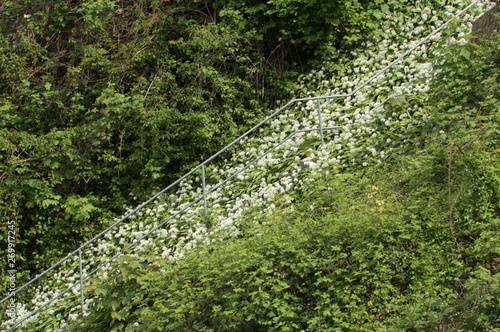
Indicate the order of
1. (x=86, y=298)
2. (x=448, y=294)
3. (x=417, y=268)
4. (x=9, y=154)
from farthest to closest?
(x=9, y=154) → (x=86, y=298) → (x=417, y=268) → (x=448, y=294)

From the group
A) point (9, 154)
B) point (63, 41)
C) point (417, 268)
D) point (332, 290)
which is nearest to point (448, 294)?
point (417, 268)

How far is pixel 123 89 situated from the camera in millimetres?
9672

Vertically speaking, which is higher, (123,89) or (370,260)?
(123,89)

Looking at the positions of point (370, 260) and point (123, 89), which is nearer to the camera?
point (370, 260)

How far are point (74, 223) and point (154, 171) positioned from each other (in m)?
1.80

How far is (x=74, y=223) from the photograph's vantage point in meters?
9.04

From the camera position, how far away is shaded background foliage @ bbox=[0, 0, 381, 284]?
356 inches

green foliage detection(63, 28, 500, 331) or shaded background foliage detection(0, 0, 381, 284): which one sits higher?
shaded background foliage detection(0, 0, 381, 284)

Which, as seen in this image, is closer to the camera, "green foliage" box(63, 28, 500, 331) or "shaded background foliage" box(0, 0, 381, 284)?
"green foliage" box(63, 28, 500, 331)

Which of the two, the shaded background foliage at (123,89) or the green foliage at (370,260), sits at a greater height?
the shaded background foliage at (123,89)

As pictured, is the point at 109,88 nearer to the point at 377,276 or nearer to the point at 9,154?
the point at 9,154

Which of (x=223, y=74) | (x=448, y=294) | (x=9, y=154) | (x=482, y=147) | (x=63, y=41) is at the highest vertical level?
(x=63, y=41)

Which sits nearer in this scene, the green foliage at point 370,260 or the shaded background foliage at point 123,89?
the green foliage at point 370,260

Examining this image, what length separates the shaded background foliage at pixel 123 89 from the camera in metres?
9.04
